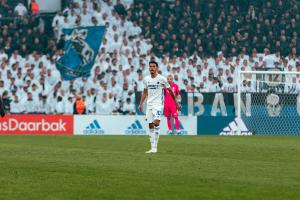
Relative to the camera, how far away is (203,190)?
1077cm

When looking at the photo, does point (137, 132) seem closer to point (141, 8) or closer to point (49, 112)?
point (49, 112)

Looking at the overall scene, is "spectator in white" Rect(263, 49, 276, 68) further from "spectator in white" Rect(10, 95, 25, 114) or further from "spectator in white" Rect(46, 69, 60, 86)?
"spectator in white" Rect(10, 95, 25, 114)

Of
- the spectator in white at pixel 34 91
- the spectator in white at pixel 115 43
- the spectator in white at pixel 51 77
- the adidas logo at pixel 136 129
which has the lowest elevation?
the adidas logo at pixel 136 129

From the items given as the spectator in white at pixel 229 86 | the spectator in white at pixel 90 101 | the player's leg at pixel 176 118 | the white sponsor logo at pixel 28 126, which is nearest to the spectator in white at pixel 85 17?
the spectator in white at pixel 90 101

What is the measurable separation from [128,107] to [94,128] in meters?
1.81

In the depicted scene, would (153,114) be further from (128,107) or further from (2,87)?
(2,87)

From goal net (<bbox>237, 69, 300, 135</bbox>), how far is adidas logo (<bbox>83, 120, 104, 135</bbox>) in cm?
546

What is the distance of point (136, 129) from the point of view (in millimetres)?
33188

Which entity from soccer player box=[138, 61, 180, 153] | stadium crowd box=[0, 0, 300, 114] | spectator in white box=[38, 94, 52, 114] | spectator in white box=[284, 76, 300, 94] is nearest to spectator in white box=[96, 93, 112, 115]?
stadium crowd box=[0, 0, 300, 114]

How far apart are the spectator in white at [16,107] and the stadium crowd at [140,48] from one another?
40 millimetres

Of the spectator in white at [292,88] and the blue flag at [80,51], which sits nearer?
the spectator in white at [292,88]

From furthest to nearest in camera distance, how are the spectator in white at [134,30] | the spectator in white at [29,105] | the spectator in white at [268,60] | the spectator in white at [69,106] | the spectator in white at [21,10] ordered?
the spectator in white at [21,10]
the spectator in white at [134,30]
the spectator in white at [268,60]
the spectator in white at [69,106]
the spectator in white at [29,105]

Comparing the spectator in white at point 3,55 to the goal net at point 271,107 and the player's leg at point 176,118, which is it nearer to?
the player's leg at point 176,118

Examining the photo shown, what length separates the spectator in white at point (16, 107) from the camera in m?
33.5
